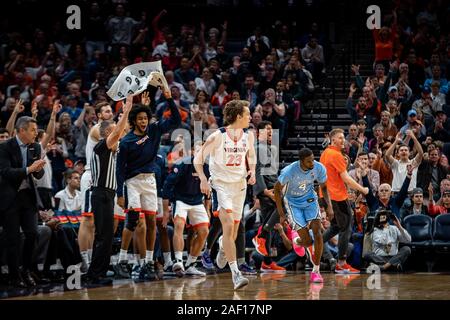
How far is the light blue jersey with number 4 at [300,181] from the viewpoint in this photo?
11445mm

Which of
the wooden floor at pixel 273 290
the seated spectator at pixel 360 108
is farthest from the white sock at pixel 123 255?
the seated spectator at pixel 360 108

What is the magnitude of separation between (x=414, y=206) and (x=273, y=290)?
4632 mm

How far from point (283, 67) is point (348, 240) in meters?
6.60

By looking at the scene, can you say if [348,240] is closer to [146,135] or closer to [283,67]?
[146,135]

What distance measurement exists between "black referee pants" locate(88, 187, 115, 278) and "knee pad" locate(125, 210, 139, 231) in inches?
16.3

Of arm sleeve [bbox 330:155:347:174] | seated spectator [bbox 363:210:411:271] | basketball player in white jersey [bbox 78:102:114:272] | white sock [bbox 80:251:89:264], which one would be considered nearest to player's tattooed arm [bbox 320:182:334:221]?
arm sleeve [bbox 330:155:347:174]

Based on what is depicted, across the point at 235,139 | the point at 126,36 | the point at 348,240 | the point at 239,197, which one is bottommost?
the point at 348,240

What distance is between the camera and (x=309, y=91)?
60.3 feet

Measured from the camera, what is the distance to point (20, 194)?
10906mm

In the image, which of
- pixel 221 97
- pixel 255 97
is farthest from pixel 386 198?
pixel 221 97

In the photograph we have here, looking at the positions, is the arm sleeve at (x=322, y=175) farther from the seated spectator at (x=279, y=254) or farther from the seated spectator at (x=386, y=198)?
the seated spectator at (x=386, y=198)

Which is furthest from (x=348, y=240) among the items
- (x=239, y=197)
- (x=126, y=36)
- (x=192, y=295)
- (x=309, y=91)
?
(x=126, y=36)

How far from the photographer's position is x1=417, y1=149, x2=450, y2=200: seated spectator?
14.9 meters

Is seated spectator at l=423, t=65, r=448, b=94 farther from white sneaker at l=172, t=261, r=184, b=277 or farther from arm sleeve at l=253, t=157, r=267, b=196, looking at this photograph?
white sneaker at l=172, t=261, r=184, b=277
